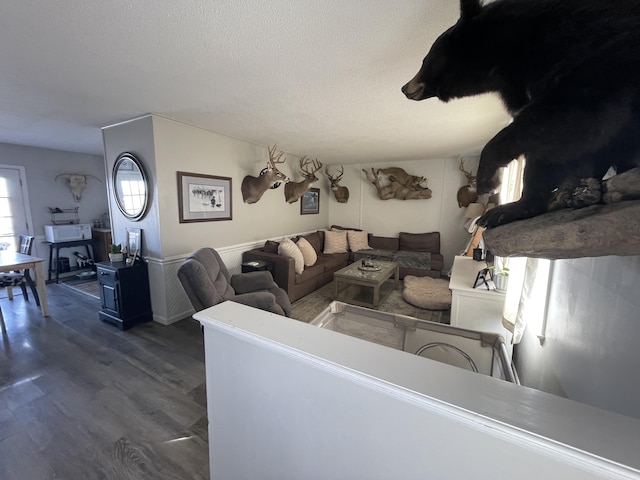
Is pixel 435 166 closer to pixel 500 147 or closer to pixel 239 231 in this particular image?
pixel 239 231

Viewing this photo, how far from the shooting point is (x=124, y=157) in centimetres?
293

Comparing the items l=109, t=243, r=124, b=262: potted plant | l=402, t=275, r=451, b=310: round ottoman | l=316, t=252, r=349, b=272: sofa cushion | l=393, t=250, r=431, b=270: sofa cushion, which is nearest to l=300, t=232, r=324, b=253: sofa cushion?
l=316, t=252, r=349, b=272: sofa cushion

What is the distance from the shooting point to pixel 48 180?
4.54m

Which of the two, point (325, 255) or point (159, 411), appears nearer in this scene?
point (159, 411)

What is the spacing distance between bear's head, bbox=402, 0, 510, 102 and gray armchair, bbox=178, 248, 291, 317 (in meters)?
2.02

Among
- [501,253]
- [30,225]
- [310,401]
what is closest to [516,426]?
[501,253]

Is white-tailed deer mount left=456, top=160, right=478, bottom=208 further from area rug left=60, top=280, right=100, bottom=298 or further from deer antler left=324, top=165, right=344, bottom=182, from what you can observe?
area rug left=60, top=280, right=100, bottom=298

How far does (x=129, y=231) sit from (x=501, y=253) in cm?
375

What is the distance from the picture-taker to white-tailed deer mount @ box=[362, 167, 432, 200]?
520 cm

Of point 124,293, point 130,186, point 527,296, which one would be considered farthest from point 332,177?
point 527,296

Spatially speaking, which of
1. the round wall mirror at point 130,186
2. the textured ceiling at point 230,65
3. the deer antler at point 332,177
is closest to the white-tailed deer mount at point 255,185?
the textured ceiling at point 230,65

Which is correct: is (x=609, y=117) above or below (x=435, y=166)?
below

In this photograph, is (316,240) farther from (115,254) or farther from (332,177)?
(115,254)

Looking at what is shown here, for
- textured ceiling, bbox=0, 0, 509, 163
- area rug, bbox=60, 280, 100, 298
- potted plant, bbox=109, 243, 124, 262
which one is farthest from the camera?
area rug, bbox=60, 280, 100, 298
